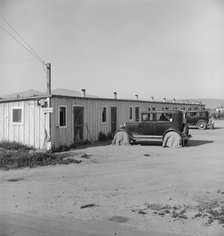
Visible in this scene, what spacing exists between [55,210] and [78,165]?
4.88 metres

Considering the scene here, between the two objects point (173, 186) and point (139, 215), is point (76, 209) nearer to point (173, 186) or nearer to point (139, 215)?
point (139, 215)

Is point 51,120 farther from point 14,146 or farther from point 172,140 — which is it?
point 172,140

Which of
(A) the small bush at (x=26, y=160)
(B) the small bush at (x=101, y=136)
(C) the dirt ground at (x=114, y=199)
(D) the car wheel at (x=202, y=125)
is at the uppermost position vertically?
(D) the car wheel at (x=202, y=125)

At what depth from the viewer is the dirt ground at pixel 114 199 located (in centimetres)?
482

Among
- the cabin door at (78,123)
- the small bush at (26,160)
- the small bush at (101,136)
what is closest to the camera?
the small bush at (26,160)

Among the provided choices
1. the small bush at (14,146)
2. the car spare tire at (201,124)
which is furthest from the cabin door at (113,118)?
the car spare tire at (201,124)

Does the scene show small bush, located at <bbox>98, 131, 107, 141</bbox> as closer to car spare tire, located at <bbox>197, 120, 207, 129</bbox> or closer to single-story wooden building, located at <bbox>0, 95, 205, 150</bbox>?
single-story wooden building, located at <bbox>0, 95, 205, 150</bbox>

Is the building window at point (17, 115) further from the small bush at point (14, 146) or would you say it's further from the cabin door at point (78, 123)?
the cabin door at point (78, 123)

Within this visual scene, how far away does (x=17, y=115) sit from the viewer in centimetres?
1609

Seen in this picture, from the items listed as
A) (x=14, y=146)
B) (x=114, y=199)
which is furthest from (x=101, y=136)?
(x=114, y=199)

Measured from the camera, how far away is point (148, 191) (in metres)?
7.12

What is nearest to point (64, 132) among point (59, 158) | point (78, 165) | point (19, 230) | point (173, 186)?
point (59, 158)

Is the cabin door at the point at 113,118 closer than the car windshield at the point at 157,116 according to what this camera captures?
No

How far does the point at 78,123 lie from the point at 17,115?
3.20 meters
